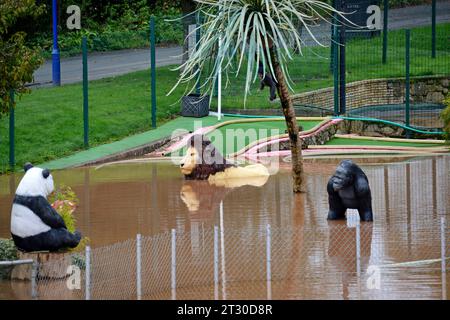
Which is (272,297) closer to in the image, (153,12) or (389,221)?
(389,221)

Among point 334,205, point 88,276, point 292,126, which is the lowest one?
point 88,276

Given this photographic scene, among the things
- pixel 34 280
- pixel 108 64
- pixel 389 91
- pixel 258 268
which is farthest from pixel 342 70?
pixel 34 280

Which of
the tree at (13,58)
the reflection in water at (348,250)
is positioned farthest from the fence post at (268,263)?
the tree at (13,58)

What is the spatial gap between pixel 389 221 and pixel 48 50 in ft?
78.6

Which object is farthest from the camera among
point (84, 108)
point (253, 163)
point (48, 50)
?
point (48, 50)

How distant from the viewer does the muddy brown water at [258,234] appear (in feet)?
55.5

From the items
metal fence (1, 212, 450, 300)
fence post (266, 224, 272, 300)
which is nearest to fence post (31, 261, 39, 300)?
metal fence (1, 212, 450, 300)

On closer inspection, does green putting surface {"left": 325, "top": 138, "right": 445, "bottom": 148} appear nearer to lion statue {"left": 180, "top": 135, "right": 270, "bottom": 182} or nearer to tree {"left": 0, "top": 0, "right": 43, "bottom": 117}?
lion statue {"left": 180, "top": 135, "right": 270, "bottom": 182}

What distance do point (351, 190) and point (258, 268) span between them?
3630 mm

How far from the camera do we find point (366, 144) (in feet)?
99.9

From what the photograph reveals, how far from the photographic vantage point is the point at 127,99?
111 feet

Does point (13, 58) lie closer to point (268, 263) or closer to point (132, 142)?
point (268, 263)

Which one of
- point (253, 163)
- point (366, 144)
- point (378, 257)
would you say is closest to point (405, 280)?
point (378, 257)

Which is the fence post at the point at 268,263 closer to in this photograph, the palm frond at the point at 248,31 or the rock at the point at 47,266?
the rock at the point at 47,266
